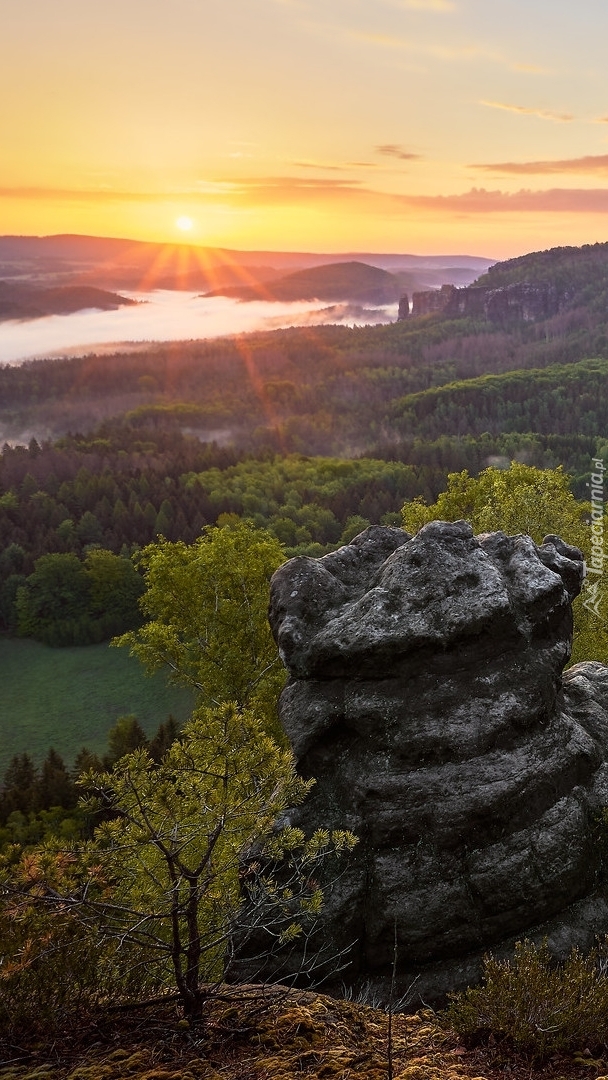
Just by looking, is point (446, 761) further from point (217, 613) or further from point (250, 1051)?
point (217, 613)

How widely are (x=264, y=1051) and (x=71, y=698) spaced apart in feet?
321

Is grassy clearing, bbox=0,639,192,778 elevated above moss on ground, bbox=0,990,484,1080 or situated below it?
below

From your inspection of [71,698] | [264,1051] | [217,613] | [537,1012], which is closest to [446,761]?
[537,1012]

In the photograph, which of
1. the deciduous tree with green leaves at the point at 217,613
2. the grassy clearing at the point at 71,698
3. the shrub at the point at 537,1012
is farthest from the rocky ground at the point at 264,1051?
the grassy clearing at the point at 71,698

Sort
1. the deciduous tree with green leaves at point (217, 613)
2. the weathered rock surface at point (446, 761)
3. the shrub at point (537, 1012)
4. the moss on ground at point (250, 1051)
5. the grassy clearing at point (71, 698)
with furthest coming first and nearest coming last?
1. the grassy clearing at point (71, 698)
2. the deciduous tree with green leaves at point (217, 613)
3. the weathered rock surface at point (446, 761)
4. the shrub at point (537, 1012)
5. the moss on ground at point (250, 1051)

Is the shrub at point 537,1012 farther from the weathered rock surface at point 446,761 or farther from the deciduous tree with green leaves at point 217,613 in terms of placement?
the deciduous tree with green leaves at point 217,613

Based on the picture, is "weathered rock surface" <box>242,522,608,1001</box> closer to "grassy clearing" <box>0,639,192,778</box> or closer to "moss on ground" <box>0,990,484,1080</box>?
"moss on ground" <box>0,990,484,1080</box>

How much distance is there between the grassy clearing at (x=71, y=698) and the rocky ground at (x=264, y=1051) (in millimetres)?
70049

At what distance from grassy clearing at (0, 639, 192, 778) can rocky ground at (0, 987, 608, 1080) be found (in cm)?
7005

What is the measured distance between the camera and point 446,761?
59.5 feet

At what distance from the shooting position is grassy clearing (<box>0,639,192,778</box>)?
85.4 m

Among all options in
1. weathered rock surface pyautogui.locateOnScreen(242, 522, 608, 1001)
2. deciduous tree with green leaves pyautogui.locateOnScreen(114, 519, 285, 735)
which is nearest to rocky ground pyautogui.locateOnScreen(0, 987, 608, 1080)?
weathered rock surface pyautogui.locateOnScreen(242, 522, 608, 1001)

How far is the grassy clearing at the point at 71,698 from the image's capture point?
85375mm

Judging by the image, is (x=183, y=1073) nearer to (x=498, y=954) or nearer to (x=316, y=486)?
(x=498, y=954)
